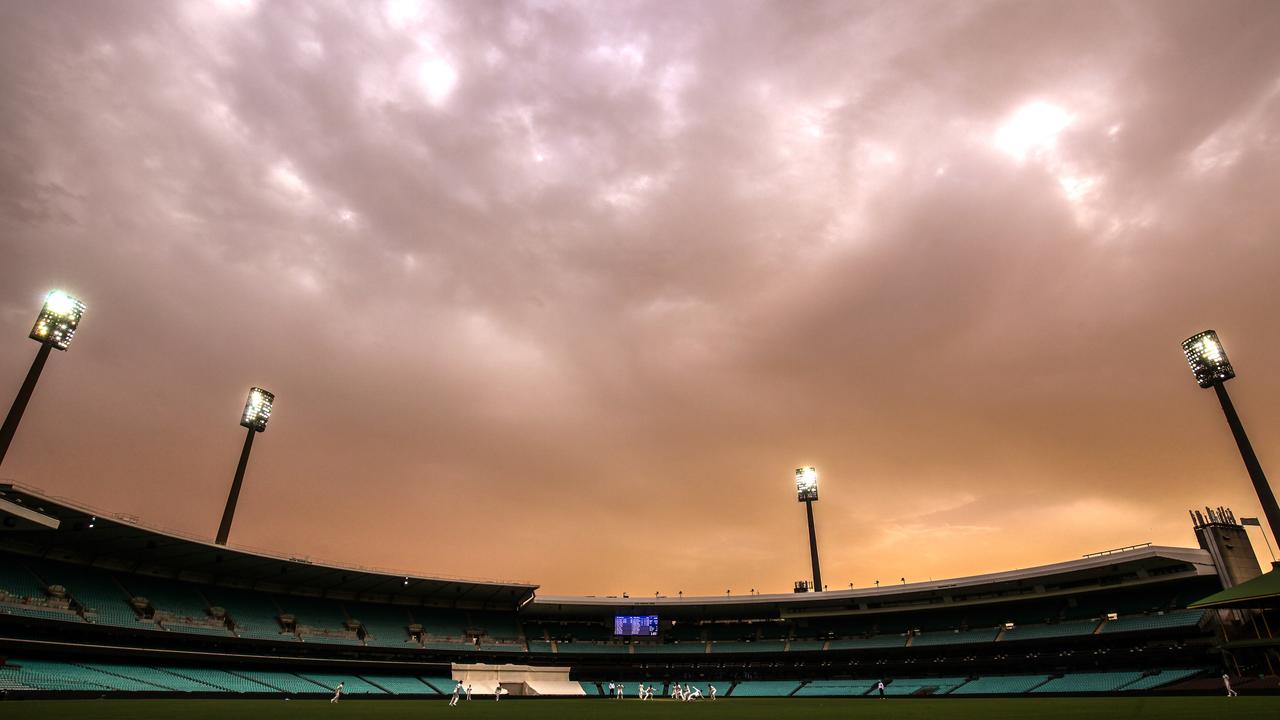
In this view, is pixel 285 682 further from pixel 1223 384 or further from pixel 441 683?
pixel 1223 384

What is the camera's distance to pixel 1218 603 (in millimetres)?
35406

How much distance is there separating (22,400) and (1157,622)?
76.7m

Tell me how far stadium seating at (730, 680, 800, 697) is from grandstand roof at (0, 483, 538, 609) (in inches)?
800

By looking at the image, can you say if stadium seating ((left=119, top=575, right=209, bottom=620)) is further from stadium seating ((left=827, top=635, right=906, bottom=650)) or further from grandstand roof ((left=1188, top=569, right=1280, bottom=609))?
grandstand roof ((left=1188, top=569, right=1280, bottom=609))

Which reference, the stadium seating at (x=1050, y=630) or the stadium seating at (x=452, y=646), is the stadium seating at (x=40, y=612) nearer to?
the stadium seating at (x=452, y=646)

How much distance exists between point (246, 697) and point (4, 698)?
11908 mm

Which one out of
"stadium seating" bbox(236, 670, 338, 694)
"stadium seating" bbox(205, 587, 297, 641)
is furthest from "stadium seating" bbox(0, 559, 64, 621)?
"stadium seating" bbox(236, 670, 338, 694)

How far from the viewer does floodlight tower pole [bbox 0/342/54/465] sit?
3722 cm

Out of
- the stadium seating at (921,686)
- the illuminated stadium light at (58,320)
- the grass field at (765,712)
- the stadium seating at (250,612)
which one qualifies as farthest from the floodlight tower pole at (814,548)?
the illuminated stadium light at (58,320)

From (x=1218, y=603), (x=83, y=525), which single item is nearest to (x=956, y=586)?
(x=1218, y=603)

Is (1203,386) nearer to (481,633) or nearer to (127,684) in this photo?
(481,633)

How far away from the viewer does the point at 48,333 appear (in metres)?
40.0

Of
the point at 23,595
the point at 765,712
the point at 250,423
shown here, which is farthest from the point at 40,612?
the point at 765,712

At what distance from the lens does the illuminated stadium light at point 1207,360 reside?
42969 mm
